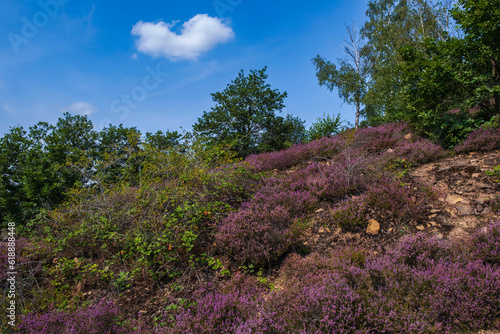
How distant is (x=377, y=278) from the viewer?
2.87 meters

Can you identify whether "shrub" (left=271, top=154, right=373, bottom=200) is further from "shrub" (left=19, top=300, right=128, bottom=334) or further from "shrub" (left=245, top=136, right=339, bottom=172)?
"shrub" (left=19, top=300, right=128, bottom=334)

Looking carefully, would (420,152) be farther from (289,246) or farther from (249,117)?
(249,117)

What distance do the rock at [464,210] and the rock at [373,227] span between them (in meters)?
1.29

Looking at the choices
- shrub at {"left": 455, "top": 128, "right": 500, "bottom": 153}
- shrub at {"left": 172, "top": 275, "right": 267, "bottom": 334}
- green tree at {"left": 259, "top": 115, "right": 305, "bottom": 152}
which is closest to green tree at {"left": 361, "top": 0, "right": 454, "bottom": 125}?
green tree at {"left": 259, "top": 115, "right": 305, "bottom": 152}

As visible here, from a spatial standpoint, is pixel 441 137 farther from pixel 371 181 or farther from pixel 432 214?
pixel 432 214

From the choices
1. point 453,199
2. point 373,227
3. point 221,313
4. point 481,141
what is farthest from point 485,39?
point 221,313

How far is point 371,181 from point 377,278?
267 centimetres

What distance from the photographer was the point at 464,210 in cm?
397

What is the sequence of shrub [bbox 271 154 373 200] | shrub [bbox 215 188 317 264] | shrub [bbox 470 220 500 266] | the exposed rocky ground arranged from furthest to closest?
shrub [bbox 271 154 373 200], shrub [bbox 215 188 317 264], the exposed rocky ground, shrub [bbox 470 220 500 266]

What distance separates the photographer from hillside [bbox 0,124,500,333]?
2.47 meters

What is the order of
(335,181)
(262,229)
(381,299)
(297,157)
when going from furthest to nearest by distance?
(297,157), (335,181), (262,229), (381,299)

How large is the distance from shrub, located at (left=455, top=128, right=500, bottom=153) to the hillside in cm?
3

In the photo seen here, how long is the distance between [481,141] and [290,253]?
5260 millimetres

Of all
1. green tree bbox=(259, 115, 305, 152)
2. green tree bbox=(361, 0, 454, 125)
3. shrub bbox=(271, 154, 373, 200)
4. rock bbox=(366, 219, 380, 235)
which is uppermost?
green tree bbox=(361, 0, 454, 125)
